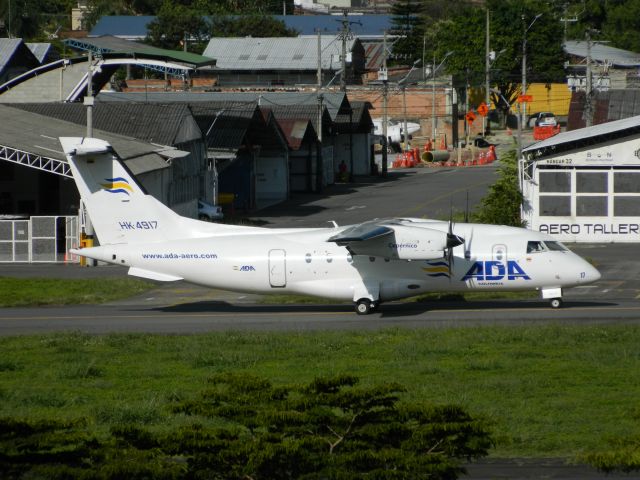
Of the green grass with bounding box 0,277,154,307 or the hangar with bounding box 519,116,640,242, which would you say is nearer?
the green grass with bounding box 0,277,154,307

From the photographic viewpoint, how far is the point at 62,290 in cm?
3978

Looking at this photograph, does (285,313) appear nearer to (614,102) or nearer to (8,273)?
(8,273)

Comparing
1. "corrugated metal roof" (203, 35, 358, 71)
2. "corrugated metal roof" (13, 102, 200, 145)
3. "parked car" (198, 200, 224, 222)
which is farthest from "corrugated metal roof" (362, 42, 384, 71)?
"parked car" (198, 200, 224, 222)

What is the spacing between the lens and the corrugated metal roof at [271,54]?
123 m

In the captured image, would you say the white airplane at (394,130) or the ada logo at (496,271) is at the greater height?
the white airplane at (394,130)

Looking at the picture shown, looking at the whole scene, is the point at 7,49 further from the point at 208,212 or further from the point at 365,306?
the point at 365,306

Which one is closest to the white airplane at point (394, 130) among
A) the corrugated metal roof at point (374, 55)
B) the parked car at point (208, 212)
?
the corrugated metal roof at point (374, 55)

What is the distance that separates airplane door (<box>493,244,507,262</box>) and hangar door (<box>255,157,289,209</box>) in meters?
41.7

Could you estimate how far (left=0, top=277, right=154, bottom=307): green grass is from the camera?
37.9m

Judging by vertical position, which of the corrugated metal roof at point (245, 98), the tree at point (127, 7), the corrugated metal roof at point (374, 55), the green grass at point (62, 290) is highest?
the tree at point (127, 7)

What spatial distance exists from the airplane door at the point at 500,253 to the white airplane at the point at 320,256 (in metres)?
0.03

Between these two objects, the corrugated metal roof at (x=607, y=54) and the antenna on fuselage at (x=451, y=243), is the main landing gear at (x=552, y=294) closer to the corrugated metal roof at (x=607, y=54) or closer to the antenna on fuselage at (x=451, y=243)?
the antenna on fuselage at (x=451, y=243)

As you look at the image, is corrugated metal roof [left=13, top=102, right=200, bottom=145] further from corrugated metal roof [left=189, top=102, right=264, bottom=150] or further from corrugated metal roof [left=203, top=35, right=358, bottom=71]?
corrugated metal roof [left=203, top=35, right=358, bottom=71]

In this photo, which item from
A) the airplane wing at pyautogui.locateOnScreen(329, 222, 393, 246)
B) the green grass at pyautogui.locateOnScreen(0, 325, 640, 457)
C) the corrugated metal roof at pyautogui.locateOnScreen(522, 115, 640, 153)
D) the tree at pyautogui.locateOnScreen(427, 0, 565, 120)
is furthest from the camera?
the tree at pyautogui.locateOnScreen(427, 0, 565, 120)
